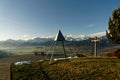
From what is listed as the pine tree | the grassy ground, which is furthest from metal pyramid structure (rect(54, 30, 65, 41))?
the pine tree

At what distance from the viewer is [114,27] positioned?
36.7m

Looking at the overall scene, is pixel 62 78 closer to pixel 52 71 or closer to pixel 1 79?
pixel 52 71

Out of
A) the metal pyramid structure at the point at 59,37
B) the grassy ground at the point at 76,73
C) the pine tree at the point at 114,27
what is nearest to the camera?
the grassy ground at the point at 76,73

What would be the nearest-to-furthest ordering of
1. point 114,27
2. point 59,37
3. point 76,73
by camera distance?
point 76,73 → point 59,37 → point 114,27

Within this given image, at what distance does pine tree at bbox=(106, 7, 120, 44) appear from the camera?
35.6 metres

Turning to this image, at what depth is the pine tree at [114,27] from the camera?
3560 cm

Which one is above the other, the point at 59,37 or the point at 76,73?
the point at 59,37

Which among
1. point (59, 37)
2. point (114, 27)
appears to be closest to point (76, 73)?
point (59, 37)

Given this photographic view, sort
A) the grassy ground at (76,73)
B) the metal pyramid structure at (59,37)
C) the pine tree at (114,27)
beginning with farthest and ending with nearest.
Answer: the pine tree at (114,27) < the metal pyramid structure at (59,37) < the grassy ground at (76,73)

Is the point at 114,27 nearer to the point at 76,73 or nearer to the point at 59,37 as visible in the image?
the point at 59,37

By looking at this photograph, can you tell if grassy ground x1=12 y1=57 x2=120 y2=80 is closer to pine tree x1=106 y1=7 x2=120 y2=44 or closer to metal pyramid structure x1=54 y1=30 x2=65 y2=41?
metal pyramid structure x1=54 y1=30 x2=65 y2=41

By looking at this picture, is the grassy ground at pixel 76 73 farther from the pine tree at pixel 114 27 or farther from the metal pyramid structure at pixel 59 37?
the pine tree at pixel 114 27

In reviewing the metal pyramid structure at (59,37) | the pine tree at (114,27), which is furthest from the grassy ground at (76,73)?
the pine tree at (114,27)

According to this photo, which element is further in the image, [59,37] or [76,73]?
[59,37]
